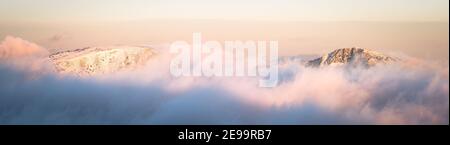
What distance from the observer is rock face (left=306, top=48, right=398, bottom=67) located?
1240cm

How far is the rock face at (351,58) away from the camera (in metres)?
12.4

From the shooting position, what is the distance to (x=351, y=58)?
17.8 meters

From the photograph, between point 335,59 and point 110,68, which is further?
point 335,59
